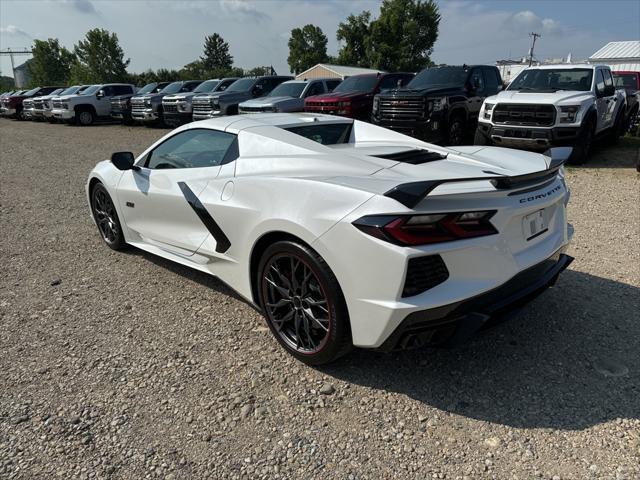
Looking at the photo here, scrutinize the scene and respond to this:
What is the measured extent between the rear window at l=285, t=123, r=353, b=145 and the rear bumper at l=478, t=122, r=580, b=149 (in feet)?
19.1

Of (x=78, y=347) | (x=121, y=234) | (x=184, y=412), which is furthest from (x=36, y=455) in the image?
(x=121, y=234)

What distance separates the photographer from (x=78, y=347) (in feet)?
10.4

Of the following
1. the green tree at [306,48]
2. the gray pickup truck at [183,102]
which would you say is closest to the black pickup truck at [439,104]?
the gray pickup truck at [183,102]

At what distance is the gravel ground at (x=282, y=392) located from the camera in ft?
7.15

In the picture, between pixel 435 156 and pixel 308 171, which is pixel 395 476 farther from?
A: pixel 435 156

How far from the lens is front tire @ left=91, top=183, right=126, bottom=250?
4.75 m

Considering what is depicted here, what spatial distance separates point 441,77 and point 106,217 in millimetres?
8371

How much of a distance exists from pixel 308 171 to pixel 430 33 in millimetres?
61440

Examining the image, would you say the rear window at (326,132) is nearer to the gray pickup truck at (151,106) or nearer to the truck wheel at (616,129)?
the truck wheel at (616,129)

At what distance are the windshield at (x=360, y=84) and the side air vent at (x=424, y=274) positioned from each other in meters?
10.5

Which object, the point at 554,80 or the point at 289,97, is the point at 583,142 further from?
A: the point at 289,97

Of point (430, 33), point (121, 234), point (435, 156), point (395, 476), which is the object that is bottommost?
point (395, 476)

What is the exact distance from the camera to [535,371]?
276 centimetres

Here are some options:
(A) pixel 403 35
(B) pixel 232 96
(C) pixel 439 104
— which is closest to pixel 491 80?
(C) pixel 439 104
